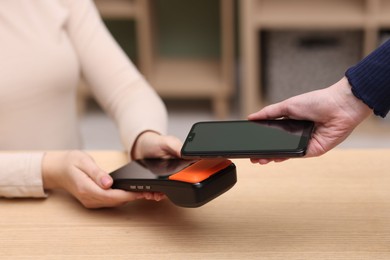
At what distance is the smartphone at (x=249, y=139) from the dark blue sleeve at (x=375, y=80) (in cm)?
8

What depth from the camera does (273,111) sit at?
3.03ft

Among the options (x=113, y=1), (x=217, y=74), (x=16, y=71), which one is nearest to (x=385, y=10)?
(x=217, y=74)

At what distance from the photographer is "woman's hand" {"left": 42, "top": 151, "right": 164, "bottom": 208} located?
0.89m

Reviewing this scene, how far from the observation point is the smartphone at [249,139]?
31.5 inches

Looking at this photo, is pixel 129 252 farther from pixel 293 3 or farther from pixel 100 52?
pixel 293 3

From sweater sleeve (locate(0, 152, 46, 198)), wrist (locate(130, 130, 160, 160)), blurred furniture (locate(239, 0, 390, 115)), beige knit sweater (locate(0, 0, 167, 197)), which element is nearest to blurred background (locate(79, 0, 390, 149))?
blurred furniture (locate(239, 0, 390, 115))

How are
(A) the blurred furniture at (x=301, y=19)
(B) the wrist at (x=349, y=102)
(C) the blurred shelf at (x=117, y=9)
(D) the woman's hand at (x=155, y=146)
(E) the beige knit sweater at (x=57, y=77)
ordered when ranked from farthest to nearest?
1. (C) the blurred shelf at (x=117, y=9)
2. (A) the blurred furniture at (x=301, y=19)
3. (E) the beige knit sweater at (x=57, y=77)
4. (D) the woman's hand at (x=155, y=146)
5. (B) the wrist at (x=349, y=102)

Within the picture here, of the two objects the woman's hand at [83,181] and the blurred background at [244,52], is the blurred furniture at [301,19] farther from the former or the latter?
the woman's hand at [83,181]

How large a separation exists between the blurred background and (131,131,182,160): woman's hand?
141 centimetres

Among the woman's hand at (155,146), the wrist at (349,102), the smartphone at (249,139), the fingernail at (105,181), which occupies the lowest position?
the woman's hand at (155,146)

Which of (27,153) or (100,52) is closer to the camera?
(27,153)

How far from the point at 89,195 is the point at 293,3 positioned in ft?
6.04

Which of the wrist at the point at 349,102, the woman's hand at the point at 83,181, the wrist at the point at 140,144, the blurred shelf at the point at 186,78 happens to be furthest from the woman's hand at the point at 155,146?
the blurred shelf at the point at 186,78

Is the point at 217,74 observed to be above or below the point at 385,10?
below
